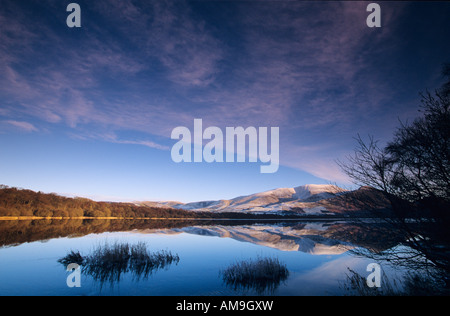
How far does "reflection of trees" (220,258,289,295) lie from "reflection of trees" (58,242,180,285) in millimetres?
4791

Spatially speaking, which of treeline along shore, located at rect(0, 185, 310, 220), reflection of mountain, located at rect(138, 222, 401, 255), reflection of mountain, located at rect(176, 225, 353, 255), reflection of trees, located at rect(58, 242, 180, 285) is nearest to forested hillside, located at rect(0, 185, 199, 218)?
treeline along shore, located at rect(0, 185, 310, 220)

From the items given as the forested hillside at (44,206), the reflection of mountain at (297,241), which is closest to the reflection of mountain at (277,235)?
the reflection of mountain at (297,241)

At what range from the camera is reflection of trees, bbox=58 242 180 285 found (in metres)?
12.8

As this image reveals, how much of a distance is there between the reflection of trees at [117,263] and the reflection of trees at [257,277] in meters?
4.79

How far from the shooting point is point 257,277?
12.4m

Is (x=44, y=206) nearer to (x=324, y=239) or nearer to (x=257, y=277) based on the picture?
(x=324, y=239)

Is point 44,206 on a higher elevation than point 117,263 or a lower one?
higher

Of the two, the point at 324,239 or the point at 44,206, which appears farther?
the point at 44,206

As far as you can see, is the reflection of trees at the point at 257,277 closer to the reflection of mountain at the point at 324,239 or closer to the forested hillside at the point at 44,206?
the reflection of mountain at the point at 324,239

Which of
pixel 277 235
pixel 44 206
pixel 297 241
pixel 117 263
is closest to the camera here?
pixel 117 263

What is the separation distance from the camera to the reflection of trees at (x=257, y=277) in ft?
36.8

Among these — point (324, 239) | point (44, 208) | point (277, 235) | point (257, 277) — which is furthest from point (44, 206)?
point (257, 277)

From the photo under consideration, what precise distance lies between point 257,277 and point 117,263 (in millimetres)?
8977

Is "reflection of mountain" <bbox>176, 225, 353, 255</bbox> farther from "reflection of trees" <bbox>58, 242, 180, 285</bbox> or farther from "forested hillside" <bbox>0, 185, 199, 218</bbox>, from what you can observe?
"forested hillside" <bbox>0, 185, 199, 218</bbox>
